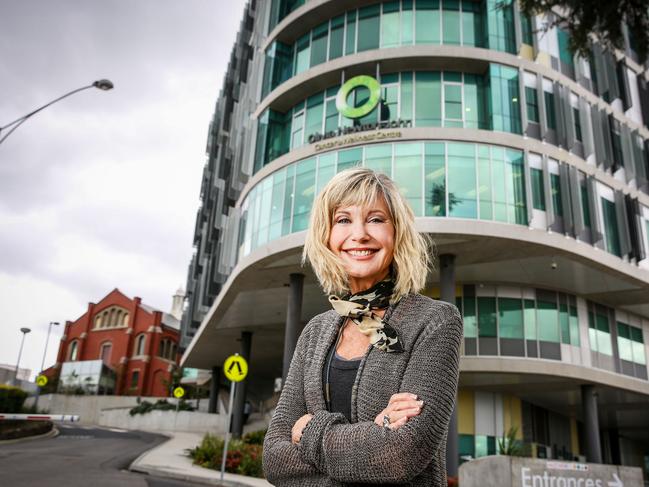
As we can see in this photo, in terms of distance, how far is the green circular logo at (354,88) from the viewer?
66.7 feet

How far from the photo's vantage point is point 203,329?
3275cm

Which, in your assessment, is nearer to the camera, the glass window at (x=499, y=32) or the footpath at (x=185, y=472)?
the footpath at (x=185, y=472)

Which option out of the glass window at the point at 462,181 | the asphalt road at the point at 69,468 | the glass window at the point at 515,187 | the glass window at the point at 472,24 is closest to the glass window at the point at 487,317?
the glass window at the point at 515,187

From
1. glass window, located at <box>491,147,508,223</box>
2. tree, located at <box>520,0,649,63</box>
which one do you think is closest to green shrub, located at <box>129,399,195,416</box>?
glass window, located at <box>491,147,508,223</box>

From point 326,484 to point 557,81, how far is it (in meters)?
22.4

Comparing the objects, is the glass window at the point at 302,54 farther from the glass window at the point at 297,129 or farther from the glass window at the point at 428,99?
the glass window at the point at 428,99

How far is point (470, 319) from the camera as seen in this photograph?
72.3 feet

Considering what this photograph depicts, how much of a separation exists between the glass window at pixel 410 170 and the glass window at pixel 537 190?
4220 millimetres

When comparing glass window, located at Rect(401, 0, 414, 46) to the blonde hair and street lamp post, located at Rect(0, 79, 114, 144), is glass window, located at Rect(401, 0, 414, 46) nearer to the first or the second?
street lamp post, located at Rect(0, 79, 114, 144)

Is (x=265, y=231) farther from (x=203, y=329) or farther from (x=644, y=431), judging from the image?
(x=644, y=431)

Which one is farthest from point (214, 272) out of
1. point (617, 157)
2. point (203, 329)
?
point (617, 157)

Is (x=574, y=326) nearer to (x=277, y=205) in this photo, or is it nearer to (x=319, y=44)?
(x=277, y=205)

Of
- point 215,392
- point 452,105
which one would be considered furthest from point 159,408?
point 452,105

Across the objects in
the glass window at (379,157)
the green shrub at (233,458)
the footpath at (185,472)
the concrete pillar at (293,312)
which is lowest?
the footpath at (185,472)
